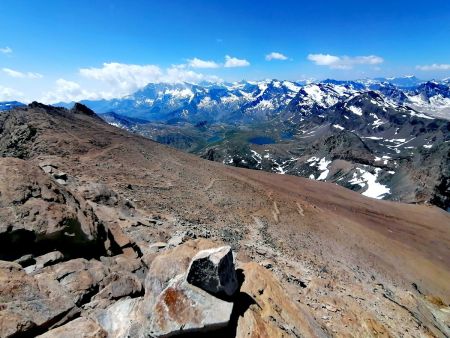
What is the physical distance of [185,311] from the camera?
14.1 metres

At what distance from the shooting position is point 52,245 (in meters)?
18.2

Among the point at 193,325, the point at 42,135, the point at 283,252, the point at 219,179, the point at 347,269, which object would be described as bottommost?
the point at 347,269

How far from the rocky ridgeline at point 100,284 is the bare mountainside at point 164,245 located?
0.08 m

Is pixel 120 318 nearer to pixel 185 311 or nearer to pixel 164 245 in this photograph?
pixel 185 311

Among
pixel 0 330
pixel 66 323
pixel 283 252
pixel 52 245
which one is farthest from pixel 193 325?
pixel 283 252

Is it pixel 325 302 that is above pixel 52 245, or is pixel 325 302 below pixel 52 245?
below

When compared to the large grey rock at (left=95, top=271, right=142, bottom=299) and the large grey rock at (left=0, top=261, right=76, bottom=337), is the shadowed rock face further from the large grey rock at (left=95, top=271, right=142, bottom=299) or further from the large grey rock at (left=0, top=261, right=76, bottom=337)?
the large grey rock at (left=95, top=271, right=142, bottom=299)

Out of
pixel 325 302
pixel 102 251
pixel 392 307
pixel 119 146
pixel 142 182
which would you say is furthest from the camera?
pixel 119 146

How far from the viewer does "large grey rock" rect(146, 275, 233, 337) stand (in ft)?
44.8

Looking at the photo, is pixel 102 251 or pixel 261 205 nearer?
pixel 102 251

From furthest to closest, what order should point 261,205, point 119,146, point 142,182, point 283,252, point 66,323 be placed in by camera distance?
point 119,146
point 261,205
point 142,182
point 283,252
point 66,323

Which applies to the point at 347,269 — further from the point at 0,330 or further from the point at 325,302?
the point at 0,330

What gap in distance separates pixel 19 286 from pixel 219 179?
165ft

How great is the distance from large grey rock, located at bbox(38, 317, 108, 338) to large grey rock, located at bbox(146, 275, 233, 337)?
2.11 m
